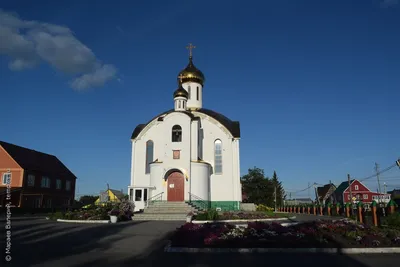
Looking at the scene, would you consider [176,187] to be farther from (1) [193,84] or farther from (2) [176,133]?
(1) [193,84]

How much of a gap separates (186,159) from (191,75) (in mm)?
11257

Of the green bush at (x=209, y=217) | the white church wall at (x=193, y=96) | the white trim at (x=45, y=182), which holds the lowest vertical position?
the green bush at (x=209, y=217)

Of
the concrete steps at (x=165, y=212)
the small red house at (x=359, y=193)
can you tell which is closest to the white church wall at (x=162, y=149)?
the concrete steps at (x=165, y=212)

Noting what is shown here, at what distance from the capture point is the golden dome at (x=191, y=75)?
35.0 metres

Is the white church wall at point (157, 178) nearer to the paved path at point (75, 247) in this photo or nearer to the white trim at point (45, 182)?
the paved path at point (75, 247)

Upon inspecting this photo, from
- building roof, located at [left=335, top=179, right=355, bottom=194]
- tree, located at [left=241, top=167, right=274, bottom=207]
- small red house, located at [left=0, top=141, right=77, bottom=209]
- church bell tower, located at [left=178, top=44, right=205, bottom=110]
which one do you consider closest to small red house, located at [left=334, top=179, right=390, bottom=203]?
building roof, located at [left=335, top=179, right=355, bottom=194]

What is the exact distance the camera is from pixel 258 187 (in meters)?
50.3

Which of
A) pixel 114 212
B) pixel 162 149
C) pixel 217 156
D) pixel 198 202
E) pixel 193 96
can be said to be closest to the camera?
pixel 114 212

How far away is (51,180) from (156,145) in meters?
20.6

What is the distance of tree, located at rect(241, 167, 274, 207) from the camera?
49519 mm

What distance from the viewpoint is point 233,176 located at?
29.3m

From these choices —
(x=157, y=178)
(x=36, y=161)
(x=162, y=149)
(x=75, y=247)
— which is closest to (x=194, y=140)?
(x=162, y=149)

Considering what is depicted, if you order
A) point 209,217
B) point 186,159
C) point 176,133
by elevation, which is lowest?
point 209,217

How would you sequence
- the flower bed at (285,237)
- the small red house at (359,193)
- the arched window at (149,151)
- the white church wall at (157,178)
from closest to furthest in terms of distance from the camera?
the flower bed at (285,237) < the white church wall at (157,178) < the arched window at (149,151) < the small red house at (359,193)
